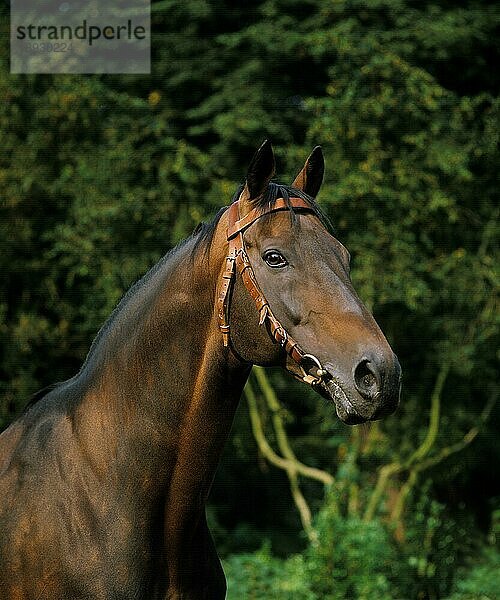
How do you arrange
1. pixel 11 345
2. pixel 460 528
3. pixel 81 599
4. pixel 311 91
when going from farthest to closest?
pixel 311 91
pixel 11 345
pixel 460 528
pixel 81 599

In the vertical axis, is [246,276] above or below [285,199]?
below

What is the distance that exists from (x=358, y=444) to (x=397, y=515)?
836mm

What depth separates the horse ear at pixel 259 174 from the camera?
8.87 ft

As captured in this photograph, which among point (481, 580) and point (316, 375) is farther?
point (481, 580)

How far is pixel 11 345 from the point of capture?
1042 centimetres

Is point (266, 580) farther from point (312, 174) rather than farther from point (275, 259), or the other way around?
point (275, 259)

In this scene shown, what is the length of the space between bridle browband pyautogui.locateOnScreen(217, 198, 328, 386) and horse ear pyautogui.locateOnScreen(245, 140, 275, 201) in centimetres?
6

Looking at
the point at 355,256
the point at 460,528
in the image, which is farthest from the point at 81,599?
the point at 355,256

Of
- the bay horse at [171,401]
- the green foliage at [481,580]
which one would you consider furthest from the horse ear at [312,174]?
the green foliage at [481,580]

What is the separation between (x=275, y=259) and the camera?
2.63 m

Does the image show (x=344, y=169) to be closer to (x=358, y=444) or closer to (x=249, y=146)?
(x=249, y=146)

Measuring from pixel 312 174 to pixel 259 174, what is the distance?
0.29m

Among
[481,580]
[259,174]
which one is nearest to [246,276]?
[259,174]

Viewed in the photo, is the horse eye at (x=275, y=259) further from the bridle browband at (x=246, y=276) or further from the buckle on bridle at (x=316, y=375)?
the buckle on bridle at (x=316, y=375)
